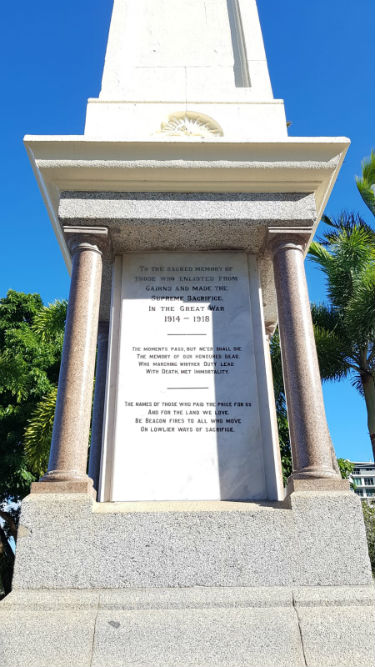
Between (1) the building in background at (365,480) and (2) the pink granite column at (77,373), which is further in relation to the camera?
(1) the building in background at (365,480)

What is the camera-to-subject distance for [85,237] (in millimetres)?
6156

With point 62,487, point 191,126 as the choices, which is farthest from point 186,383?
point 191,126

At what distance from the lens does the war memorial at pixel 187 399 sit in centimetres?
411

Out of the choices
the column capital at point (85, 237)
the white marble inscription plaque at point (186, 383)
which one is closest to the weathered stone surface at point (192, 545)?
the white marble inscription plaque at point (186, 383)

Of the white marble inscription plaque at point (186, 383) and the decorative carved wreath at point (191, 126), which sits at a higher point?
the decorative carved wreath at point (191, 126)

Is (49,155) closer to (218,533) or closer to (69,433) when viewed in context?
(69,433)

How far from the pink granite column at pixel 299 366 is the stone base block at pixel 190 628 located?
3.64ft

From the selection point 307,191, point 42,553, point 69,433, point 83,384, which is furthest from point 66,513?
point 307,191

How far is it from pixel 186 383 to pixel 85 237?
201 centimetres

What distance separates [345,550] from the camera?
4535 mm

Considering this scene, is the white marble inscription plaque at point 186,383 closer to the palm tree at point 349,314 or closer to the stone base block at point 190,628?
the stone base block at point 190,628

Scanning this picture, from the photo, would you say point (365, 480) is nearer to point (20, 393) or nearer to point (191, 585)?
point (20, 393)

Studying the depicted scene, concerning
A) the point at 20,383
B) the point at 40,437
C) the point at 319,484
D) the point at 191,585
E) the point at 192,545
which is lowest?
the point at 191,585

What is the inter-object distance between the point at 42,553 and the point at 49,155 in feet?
13.9
